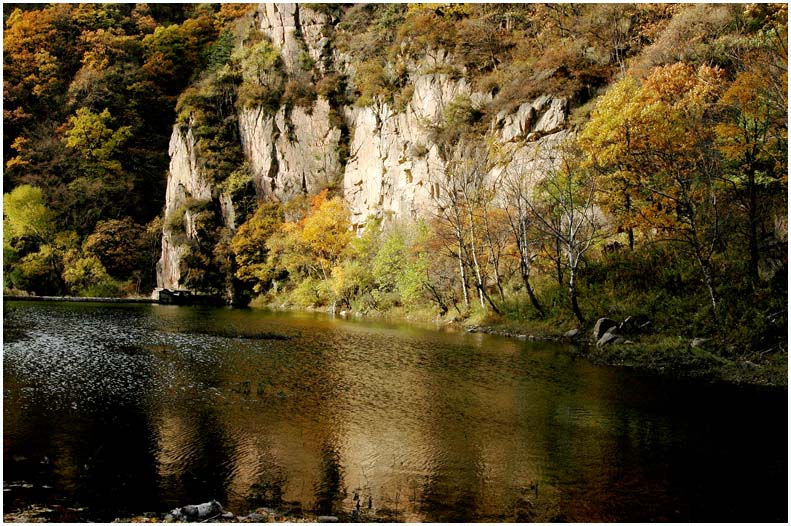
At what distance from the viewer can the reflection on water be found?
10.1 metres

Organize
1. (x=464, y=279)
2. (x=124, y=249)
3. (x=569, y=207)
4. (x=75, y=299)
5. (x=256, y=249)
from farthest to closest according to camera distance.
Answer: (x=124, y=249) < (x=256, y=249) < (x=75, y=299) < (x=464, y=279) < (x=569, y=207)

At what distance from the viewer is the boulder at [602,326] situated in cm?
2755

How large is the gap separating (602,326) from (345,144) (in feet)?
155

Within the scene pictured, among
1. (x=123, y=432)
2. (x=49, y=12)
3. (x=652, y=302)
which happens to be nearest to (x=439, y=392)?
(x=123, y=432)

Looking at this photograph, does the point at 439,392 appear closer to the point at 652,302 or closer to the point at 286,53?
the point at 652,302

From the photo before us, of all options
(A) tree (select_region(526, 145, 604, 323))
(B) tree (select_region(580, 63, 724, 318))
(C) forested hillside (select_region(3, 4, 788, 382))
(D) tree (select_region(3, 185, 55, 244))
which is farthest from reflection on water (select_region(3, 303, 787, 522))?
(D) tree (select_region(3, 185, 55, 244))

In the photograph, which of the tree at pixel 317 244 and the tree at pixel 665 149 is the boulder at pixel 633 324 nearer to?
the tree at pixel 665 149

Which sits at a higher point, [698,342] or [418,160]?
[418,160]

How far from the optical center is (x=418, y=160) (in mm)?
54281

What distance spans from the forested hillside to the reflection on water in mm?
7583

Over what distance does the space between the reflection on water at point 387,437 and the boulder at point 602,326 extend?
3521 mm

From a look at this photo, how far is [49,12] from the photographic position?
271 feet

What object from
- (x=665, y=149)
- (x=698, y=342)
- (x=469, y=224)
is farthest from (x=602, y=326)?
(x=469, y=224)

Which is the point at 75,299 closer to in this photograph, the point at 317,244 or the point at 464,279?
the point at 317,244
